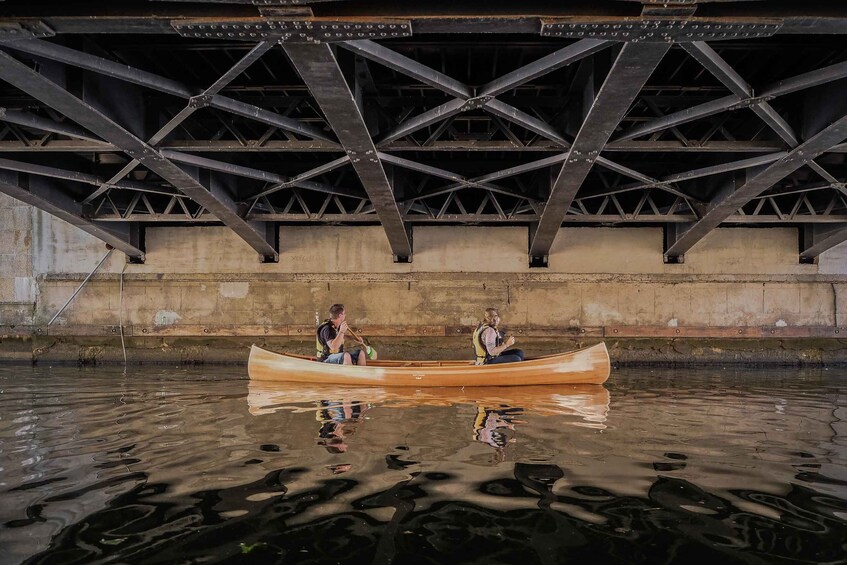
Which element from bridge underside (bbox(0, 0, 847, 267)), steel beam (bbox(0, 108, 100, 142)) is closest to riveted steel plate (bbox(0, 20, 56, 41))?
bridge underside (bbox(0, 0, 847, 267))

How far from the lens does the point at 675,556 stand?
2707mm

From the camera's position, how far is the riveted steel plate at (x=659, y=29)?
18.0ft

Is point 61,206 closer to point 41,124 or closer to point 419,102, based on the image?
point 41,124

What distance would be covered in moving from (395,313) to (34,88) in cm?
1136

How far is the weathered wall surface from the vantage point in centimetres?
1656

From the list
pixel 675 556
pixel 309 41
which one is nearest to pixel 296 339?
pixel 309 41

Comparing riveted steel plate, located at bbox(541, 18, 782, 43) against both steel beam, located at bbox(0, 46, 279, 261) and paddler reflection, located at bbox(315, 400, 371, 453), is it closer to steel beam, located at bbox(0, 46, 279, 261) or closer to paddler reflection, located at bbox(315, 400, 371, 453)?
paddler reflection, located at bbox(315, 400, 371, 453)

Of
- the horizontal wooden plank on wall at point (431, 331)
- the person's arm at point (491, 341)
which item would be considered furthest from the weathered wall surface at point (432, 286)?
the person's arm at point (491, 341)

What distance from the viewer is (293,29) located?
18.8 ft

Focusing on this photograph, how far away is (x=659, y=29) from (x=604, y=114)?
2.43m

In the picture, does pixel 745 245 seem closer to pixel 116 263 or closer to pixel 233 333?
pixel 233 333

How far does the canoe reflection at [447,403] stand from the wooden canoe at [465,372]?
0.18m

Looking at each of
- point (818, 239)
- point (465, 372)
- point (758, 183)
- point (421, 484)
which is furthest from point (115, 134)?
point (818, 239)

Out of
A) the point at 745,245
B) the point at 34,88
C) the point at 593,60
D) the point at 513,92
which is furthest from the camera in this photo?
the point at 745,245
